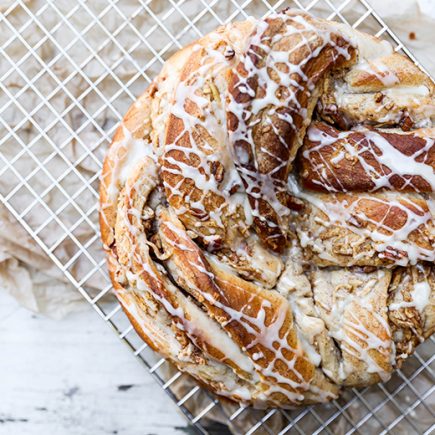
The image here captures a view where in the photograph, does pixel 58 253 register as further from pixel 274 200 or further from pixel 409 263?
pixel 409 263

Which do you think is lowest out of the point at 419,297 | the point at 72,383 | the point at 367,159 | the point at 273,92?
the point at 419,297

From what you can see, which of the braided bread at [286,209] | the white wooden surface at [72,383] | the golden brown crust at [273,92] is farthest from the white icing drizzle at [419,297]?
the white wooden surface at [72,383]

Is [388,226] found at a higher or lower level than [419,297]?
higher

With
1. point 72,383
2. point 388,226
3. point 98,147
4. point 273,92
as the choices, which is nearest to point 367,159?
point 388,226

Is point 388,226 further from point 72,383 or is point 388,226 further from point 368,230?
Result: point 72,383

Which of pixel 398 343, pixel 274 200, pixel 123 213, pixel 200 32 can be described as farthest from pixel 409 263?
pixel 200 32

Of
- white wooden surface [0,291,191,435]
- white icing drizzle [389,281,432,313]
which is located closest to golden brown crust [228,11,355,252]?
white icing drizzle [389,281,432,313]

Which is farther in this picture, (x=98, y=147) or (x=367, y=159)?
(x=98, y=147)
